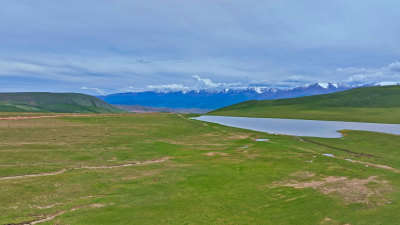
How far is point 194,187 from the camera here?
30281mm

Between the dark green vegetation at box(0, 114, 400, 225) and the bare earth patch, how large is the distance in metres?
0.11

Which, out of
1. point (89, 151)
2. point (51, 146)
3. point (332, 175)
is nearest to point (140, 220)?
point (332, 175)

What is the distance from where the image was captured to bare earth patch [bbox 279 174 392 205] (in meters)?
26.2

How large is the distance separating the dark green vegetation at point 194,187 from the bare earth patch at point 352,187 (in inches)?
4.2

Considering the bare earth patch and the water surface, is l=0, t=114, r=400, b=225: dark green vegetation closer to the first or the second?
the bare earth patch

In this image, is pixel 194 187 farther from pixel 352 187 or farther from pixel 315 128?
pixel 315 128

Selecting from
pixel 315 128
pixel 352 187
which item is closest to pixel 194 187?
pixel 352 187

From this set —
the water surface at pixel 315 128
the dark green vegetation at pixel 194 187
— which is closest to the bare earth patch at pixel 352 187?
the dark green vegetation at pixel 194 187

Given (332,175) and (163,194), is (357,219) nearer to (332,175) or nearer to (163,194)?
(332,175)

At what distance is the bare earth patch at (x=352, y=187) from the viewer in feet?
85.9

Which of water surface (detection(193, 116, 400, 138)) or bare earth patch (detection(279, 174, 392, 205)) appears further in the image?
water surface (detection(193, 116, 400, 138))

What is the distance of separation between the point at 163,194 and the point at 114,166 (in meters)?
16.3

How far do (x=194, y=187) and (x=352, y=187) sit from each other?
1952 cm

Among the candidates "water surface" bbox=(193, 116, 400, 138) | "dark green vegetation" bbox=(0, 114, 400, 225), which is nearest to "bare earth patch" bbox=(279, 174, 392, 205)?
"dark green vegetation" bbox=(0, 114, 400, 225)
